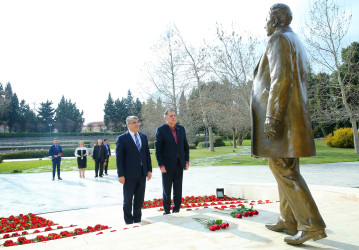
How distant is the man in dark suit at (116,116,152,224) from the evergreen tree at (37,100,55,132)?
85.1 metres

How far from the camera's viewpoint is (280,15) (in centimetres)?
349

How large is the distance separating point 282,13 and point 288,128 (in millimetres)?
1416

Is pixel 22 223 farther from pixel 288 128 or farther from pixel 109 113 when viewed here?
pixel 109 113

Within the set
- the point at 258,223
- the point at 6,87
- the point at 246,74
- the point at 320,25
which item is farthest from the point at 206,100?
the point at 6,87

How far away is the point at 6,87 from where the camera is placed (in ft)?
274

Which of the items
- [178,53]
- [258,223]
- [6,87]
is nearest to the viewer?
[258,223]

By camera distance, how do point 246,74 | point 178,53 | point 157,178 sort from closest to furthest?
point 157,178 → point 246,74 → point 178,53

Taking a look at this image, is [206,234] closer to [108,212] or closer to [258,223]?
[258,223]

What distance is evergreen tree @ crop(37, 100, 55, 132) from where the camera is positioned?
8288 cm

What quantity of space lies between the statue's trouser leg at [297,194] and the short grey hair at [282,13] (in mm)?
1650

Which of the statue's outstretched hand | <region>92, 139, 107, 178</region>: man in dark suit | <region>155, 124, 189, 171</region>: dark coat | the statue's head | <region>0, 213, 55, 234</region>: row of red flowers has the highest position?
the statue's head

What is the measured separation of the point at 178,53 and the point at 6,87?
72.9 metres

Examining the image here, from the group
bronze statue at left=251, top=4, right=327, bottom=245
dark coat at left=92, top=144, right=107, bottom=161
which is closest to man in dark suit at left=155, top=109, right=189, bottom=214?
bronze statue at left=251, top=4, right=327, bottom=245

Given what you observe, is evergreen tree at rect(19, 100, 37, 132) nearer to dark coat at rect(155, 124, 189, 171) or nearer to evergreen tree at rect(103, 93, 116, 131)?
evergreen tree at rect(103, 93, 116, 131)
